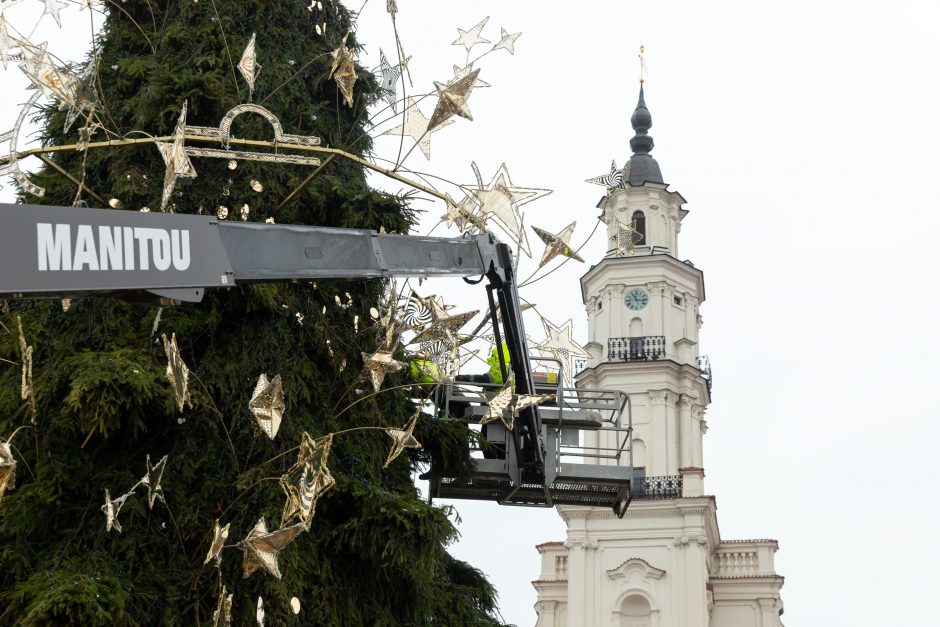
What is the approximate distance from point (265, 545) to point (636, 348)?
1720 inches

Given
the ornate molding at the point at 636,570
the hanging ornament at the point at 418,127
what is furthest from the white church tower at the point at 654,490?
the hanging ornament at the point at 418,127

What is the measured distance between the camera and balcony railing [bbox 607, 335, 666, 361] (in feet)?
178

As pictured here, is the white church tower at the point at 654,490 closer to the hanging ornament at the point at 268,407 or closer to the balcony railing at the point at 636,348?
the balcony railing at the point at 636,348

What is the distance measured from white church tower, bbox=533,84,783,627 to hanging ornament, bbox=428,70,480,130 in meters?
33.8

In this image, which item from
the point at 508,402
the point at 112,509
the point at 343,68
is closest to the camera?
the point at 112,509

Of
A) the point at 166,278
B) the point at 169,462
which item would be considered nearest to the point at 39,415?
the point at 169,462

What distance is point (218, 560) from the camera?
11906 mm

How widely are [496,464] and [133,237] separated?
342 inches

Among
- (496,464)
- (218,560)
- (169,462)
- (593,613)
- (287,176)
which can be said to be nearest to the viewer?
(218,560)

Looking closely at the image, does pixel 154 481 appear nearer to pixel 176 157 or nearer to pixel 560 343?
pixel 176 157

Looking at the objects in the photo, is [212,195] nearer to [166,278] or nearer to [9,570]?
[9,570]

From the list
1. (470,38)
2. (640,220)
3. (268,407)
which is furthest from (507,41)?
(640,220)

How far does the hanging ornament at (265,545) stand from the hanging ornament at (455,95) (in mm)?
4287

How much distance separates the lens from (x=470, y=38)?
14867 mm
